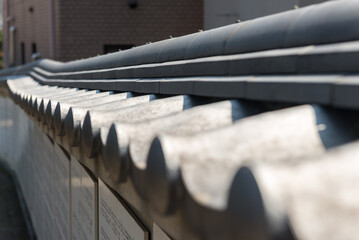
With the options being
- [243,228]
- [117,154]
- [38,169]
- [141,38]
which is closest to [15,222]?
[38,169]

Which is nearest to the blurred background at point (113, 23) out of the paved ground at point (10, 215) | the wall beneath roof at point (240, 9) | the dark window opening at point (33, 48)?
the wall beneath roof at point (240, 9)

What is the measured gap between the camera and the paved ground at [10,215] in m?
10.9

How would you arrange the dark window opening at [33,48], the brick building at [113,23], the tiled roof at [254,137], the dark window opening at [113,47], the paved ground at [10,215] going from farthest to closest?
the dark window opening at [33,48] → the dark window opening at [113,47] → the brick building at [113,23] → the paved ground at [10,215] → the tiled roof at [254,137]

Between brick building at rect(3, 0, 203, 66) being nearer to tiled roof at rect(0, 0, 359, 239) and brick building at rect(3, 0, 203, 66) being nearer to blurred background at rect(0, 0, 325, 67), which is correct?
blurred background at rect(0, 0, 325, 67)

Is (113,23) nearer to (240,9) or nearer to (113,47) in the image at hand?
(113,47)

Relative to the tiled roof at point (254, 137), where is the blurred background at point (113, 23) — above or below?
below

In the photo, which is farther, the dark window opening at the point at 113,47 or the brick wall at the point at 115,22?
the dark window opening at the point at 113,47

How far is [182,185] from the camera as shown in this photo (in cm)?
154

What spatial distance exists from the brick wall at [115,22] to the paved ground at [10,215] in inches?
152

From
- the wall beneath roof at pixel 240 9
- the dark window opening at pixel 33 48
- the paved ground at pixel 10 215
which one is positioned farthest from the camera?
the dark window opening at pixel 33 48

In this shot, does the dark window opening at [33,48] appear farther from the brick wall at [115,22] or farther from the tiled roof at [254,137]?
the tiled roof at [254,137]

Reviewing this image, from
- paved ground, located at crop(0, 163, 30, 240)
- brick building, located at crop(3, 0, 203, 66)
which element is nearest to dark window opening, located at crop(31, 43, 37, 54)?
brick building, located at crop(3, 0, 203, 66)

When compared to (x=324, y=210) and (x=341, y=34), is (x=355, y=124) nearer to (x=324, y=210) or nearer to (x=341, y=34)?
(x=341, y=34)

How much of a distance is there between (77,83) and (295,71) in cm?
486
